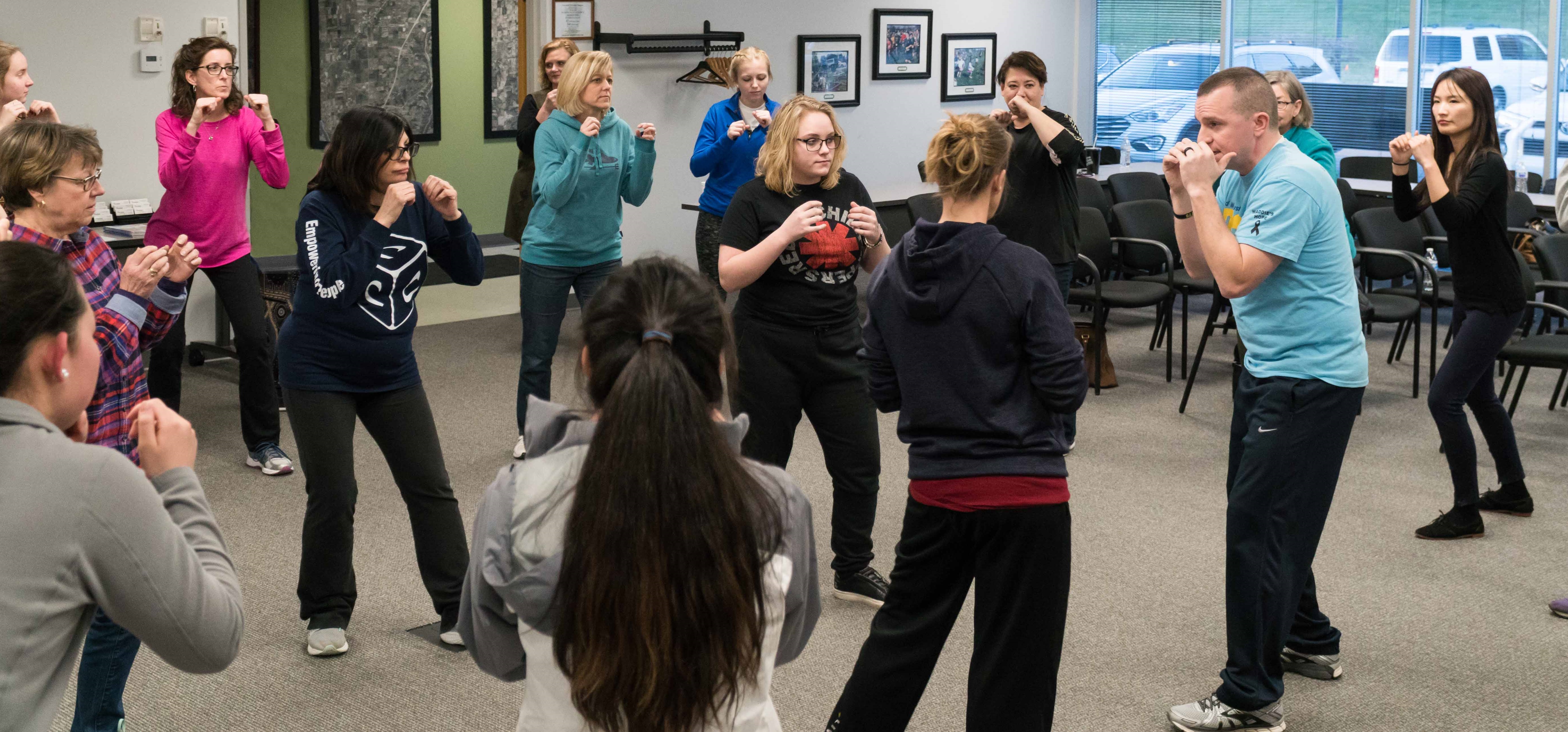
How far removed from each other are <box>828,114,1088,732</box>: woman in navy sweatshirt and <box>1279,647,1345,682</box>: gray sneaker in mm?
1127

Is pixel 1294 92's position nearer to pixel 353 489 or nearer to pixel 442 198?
pixel 442 198

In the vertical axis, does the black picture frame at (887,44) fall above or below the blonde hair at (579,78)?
above

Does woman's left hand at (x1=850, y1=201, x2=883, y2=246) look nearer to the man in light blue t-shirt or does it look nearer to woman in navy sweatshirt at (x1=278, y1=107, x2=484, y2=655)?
the man in light blue t-shirt

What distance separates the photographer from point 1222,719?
115 inches

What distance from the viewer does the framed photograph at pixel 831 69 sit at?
9.52 metres

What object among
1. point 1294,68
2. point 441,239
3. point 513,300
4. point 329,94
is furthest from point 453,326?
point 1294,68

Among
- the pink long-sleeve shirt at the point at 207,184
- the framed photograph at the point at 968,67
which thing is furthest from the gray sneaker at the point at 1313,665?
the framed photograph at the point at 968,67

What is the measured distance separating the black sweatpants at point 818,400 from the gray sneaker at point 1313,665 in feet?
3.62

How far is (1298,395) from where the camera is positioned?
277cm

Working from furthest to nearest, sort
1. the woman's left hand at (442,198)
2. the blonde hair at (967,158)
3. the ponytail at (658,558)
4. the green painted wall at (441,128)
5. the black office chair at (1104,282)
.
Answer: the green painted wall at (441,128)
the black office chair at (1104,282)
the woman's left hand at (442,198)
the blonde hair at (967,158)
the ponytail at (658,558)

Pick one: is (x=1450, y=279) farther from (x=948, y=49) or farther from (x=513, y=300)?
(x=513, y=300)

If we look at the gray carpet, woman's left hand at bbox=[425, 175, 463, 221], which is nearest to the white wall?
the gray carpet

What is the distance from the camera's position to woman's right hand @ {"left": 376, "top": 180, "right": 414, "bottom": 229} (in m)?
3.00

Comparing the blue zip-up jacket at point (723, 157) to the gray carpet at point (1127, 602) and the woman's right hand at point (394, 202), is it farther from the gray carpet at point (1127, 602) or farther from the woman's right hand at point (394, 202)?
the woman's right hand at point (394, 202)
